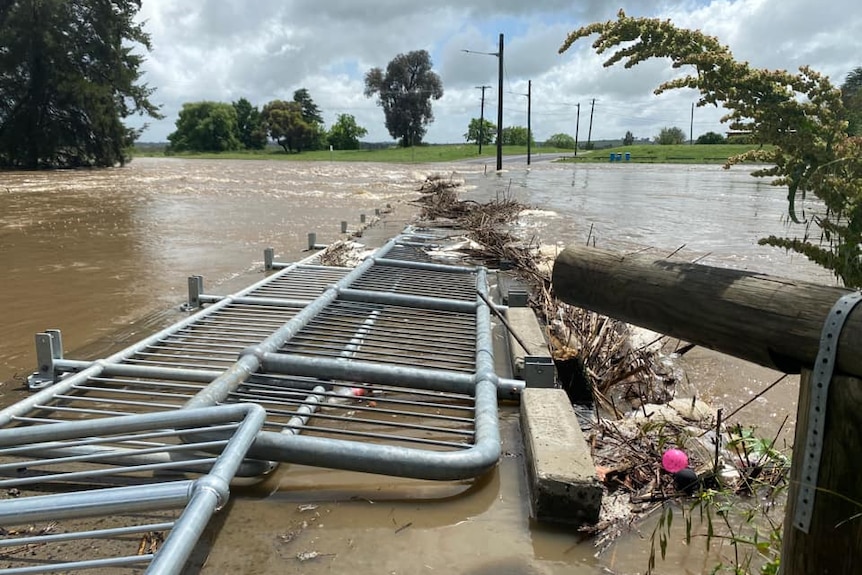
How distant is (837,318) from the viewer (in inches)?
57.1

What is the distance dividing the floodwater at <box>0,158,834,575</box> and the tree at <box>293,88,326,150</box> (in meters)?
71.8

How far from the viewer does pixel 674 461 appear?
3.05 metres

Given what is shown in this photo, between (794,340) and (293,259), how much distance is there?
8.93 m

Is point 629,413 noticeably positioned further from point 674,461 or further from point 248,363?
point 248,363

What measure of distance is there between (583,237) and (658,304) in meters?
11.3

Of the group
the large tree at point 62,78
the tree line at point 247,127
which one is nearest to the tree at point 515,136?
the tree line at point 247,127

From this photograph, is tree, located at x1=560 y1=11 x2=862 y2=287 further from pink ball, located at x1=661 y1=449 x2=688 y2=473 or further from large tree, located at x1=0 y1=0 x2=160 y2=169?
large tree, located at x1=0 y1=0 x2=160 y2=169

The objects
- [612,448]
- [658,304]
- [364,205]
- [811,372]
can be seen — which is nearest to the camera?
[811,372]

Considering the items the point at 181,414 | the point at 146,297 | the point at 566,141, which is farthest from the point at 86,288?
the point at 566,141

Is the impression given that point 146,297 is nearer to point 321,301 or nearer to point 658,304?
point 321,301

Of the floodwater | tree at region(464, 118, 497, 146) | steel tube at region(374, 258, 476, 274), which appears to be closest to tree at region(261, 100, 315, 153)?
tree at region(464, 118, 497, 146)

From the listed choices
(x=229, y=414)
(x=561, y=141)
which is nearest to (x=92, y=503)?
(x=229, y=414)

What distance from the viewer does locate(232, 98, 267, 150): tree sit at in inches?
3775

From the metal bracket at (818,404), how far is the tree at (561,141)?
10903cm
